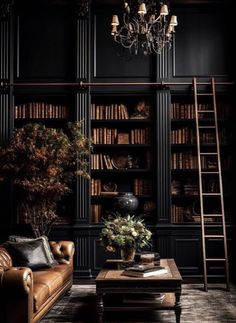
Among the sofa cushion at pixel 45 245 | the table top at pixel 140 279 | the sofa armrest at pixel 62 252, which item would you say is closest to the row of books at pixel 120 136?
the sofa armrest at pixel 62 252

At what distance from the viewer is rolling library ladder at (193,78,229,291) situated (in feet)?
25.8

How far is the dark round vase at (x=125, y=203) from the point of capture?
8.16 m

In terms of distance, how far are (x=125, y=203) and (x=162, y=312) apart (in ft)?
7.77

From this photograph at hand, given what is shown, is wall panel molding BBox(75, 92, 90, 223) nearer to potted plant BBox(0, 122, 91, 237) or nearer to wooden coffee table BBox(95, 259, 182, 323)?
potted plant BBox(0, 122, 91, 237)

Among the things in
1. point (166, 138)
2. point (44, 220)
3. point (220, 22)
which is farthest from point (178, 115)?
point (44, 220)

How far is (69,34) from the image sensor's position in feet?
28.0

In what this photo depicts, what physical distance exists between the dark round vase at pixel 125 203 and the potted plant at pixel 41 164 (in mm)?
603

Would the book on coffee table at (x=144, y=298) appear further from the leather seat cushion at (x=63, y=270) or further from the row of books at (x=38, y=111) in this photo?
the row of books at (x=38, y=111)

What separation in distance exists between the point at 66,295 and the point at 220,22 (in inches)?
177

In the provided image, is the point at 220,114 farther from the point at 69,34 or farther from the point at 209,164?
the point at 69,34

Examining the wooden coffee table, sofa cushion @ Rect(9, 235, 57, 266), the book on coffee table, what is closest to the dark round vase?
sofa cushion @ Rect(9, 235, 57, 266)

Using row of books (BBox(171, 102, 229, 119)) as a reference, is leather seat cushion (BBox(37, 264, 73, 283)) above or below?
below

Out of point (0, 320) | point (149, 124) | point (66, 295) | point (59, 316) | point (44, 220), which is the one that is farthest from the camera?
point (149, 124)

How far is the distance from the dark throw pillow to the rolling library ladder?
94.9 inches
